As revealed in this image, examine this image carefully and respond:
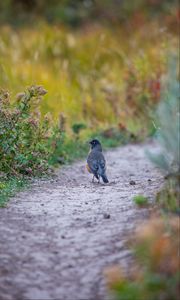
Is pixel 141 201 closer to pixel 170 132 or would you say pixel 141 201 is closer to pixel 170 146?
pixel 170 146

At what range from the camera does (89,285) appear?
595 centimetres

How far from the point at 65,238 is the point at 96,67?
13.3 metres

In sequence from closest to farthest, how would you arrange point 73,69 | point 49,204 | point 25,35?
point 49,204
point 73,69
point 25,35

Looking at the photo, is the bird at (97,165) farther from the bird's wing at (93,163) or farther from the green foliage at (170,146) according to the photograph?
the green foliage at (170,146)

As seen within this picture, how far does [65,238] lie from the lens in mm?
6848

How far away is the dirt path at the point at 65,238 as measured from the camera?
19.6 ft

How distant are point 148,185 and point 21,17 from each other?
21876 mm

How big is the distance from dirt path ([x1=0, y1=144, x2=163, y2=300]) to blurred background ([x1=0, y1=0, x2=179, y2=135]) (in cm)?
267

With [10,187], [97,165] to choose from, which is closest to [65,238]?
[10,187]

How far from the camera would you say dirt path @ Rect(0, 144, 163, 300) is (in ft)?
19.6

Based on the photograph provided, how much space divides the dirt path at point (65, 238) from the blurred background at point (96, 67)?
267 cm

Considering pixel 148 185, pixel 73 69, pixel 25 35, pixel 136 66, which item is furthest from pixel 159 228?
pixel 25 35

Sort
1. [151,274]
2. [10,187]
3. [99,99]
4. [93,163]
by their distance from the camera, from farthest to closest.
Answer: [99,99], [93,163], [10,187], [151,274]

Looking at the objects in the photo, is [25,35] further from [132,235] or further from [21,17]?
[132,235]
